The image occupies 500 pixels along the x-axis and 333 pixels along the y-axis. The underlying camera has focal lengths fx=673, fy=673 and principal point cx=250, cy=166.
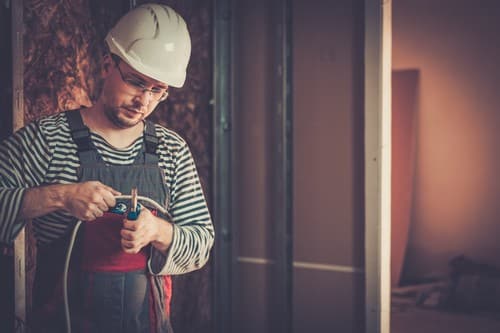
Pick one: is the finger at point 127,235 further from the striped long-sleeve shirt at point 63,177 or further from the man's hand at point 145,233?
the striped long-sleeve shirt at point 63,177

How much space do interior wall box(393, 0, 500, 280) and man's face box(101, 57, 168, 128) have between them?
14.8ft

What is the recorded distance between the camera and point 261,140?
11.9 ft

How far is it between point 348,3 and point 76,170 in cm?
190

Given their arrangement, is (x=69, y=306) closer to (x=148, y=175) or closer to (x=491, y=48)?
(x=148, y=175)

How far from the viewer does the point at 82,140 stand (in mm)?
2059

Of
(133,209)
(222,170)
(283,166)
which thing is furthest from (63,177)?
(283,166)

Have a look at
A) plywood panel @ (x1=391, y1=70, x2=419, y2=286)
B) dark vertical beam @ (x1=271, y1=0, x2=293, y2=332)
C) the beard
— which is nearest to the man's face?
the beard

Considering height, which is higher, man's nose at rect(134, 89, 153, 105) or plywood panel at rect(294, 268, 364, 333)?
man's nose at rect(134, 89, 153, 105)

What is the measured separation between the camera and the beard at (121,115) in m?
2.13

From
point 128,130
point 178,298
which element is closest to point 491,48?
point 178,298

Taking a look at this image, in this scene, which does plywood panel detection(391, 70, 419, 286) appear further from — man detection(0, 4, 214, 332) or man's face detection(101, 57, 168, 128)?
man's face detection(101, 57, 168, 128)

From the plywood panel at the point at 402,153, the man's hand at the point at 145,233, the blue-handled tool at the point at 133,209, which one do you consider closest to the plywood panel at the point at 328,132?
the man's hand at the point at 145,233

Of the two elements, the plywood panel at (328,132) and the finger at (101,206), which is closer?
the finger at (101,206)

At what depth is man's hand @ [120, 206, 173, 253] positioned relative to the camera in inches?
79.9
